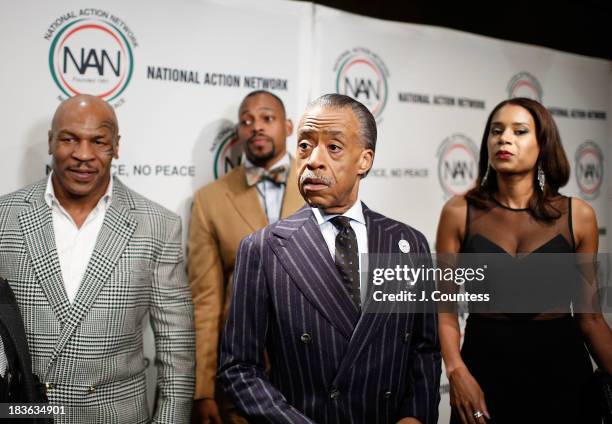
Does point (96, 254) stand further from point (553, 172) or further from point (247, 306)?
point (553, 172)

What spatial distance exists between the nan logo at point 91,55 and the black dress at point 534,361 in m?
1.82

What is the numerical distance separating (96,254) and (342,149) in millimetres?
991

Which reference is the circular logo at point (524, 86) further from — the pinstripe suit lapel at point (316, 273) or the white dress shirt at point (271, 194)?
the pinstripe suit lapel at point (316, 273)

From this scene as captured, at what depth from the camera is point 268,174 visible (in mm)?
2762

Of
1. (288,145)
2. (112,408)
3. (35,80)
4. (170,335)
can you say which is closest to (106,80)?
(35,80)

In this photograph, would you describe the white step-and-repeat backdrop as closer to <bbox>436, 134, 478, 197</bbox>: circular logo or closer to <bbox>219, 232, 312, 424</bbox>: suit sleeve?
<bbox>436, 134, 478, 197</bbox>: circular logo

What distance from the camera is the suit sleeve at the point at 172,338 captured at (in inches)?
87.6

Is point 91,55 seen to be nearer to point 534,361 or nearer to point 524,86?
point 534,361

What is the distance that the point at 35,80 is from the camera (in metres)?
2.70

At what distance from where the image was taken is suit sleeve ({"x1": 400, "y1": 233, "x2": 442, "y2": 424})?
1816 millimetres

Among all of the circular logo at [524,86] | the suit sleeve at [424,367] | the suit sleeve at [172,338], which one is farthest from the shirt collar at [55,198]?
the circular logo at [524,86]

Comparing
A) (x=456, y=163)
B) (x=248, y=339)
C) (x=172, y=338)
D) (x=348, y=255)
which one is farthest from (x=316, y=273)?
(x=456, y=163)

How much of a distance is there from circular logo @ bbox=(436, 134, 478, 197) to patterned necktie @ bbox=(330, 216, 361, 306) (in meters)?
2.22

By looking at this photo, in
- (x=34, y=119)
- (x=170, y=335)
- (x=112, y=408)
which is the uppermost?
(x=34, y=119)
